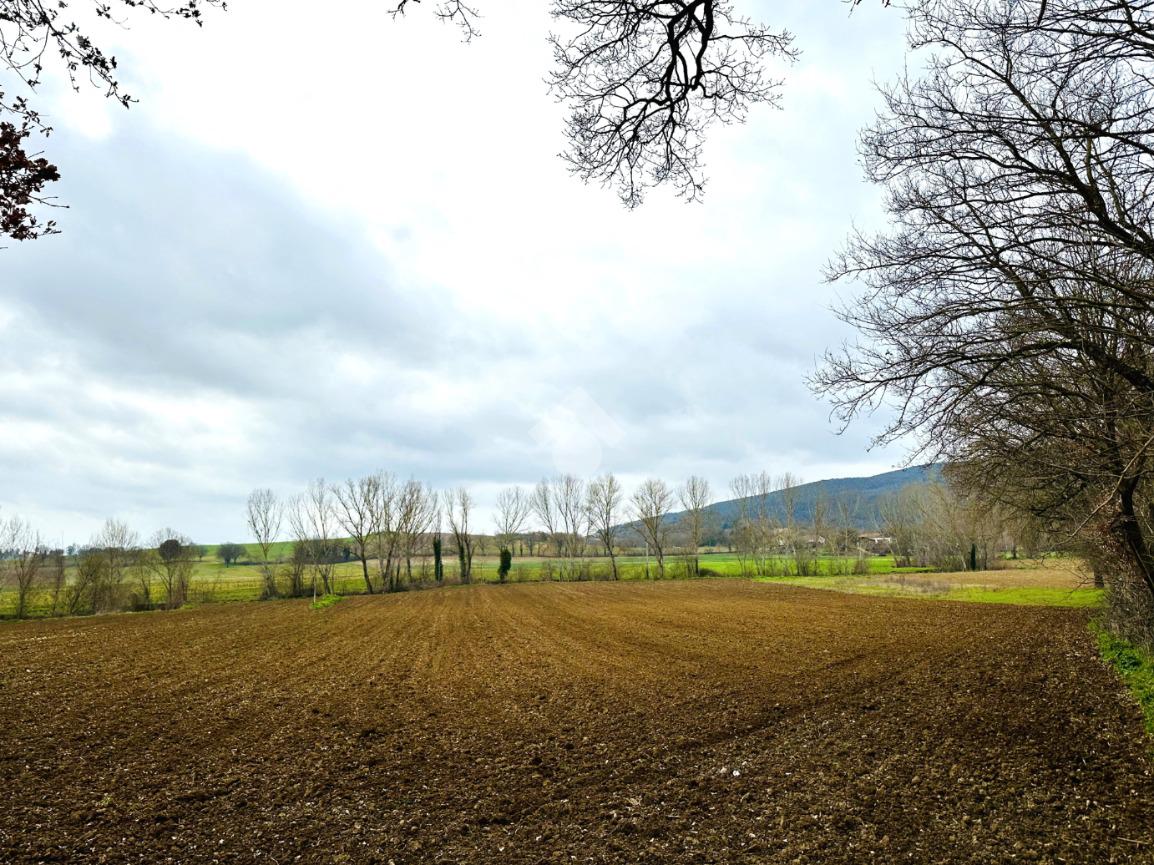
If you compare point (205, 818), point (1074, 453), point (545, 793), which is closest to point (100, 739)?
point (205, 818)

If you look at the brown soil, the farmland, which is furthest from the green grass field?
the brown soil

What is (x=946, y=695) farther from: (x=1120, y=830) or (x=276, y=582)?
(x=276, y=582)

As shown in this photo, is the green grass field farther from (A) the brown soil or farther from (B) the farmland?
(A) the brown soil

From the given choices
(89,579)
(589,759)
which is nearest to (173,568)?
(89,579)

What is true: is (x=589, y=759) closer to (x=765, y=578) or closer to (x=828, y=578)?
(x=828, y=578)

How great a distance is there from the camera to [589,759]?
23.9 feet

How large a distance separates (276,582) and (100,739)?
50.1 meters

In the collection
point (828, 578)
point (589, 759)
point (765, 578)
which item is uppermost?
point (589, 759)

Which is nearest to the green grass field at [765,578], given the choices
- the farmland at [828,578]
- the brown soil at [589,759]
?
the farmland at [828,578]

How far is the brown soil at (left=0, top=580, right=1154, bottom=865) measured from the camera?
17.0 feet

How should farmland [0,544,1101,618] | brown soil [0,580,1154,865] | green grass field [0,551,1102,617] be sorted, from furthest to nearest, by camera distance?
green grass field [0,551,1102,617] → farmland [0,544,1101,618] → brown soil [0,580,1154,865]

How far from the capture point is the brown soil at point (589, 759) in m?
5.18

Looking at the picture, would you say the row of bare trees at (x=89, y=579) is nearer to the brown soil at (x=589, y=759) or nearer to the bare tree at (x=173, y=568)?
the bare tree at (x=173, y=568)

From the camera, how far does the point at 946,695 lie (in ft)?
31.7
